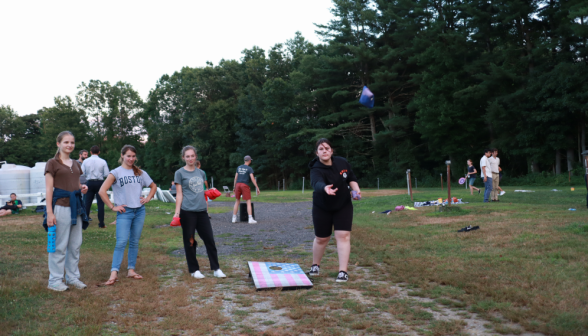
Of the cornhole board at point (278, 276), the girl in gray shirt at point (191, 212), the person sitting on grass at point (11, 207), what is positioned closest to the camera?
the cornhole board at point (278, 276)

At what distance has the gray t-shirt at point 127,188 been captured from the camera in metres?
5.97

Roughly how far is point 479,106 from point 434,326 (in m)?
35.5

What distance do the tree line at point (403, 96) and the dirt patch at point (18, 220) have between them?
28975mm

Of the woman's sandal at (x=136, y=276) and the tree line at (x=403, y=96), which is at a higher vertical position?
the tree line at (x=403, y=96)

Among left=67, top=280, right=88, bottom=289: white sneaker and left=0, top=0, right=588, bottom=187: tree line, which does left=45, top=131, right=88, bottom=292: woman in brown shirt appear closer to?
left=67, top=280, right=88, bottom=289: white sneaker

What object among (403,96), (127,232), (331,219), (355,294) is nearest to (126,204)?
(127,232)

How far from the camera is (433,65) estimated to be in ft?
118

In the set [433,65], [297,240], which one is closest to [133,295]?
[297,240]

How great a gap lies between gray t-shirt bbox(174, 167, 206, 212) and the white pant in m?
1.33

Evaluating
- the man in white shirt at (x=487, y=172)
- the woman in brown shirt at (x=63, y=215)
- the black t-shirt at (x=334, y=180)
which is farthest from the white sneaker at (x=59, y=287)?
the man in white shirt at (x=487, y=172)

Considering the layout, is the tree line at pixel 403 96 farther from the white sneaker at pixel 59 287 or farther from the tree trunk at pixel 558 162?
the white sneaker at pixel 59 287

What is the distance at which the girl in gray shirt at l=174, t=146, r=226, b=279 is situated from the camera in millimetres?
6152

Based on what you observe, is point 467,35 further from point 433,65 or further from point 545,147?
point 545,147

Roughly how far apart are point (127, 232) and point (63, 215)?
83cm
